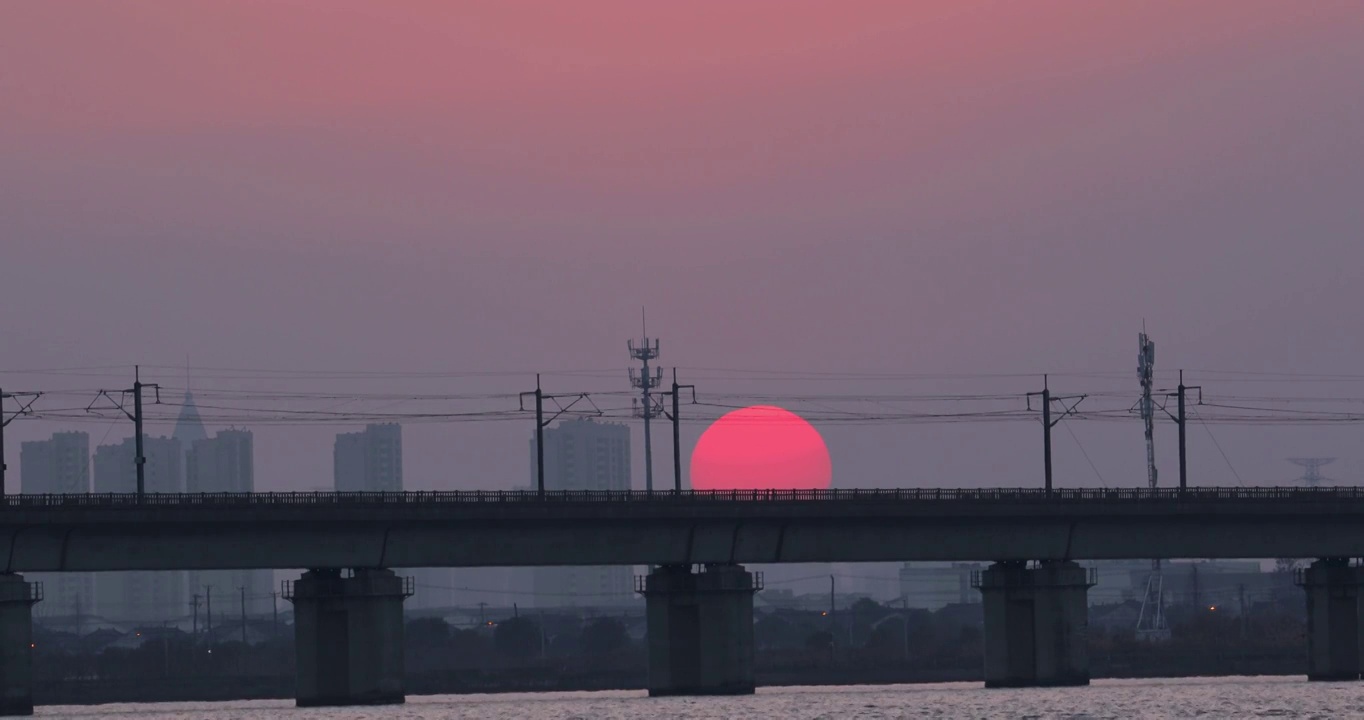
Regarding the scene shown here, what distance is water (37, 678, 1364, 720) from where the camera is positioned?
336 ft

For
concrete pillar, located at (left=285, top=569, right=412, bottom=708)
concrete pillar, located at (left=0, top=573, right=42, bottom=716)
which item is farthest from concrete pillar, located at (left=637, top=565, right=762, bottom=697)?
concrete pillar, located at (left=0, top=573, right=42, bottom=716)

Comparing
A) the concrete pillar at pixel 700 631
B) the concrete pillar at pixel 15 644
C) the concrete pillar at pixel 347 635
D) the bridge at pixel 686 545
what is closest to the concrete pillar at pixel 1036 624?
the bridge at pixel 686 545

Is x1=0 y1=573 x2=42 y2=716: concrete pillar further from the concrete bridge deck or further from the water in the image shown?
the water

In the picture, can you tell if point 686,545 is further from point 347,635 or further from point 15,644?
point 15,644

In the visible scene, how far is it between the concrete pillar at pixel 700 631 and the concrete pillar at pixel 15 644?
3267cm

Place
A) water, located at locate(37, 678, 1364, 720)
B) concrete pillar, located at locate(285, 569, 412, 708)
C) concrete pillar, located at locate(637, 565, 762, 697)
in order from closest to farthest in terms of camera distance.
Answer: water, located at locate(37, 678, 1364, 720) < concrete pillar, located at locate(285, 569, 412, 708) < concrete pillar, located at locate(637, 565, 762, 697)

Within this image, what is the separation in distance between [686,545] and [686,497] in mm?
2898

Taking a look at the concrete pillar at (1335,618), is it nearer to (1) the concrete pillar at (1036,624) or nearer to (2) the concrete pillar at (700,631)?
(1) the concrete pillar at (1036,624)

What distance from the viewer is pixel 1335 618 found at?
130 m

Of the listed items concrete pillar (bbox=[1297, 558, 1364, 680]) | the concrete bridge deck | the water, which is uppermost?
the concrete bridge deck

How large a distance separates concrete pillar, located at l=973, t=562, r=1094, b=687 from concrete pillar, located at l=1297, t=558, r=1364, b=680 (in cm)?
1537

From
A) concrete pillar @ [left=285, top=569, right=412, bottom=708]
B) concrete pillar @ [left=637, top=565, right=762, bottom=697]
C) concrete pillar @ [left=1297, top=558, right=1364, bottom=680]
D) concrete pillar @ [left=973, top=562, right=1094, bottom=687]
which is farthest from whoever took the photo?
concrete pillar @ [left=1297, top=558, right=1364, bottom=680]

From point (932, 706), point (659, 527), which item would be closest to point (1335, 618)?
point (932, 706)

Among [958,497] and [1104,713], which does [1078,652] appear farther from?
[1104,713]
